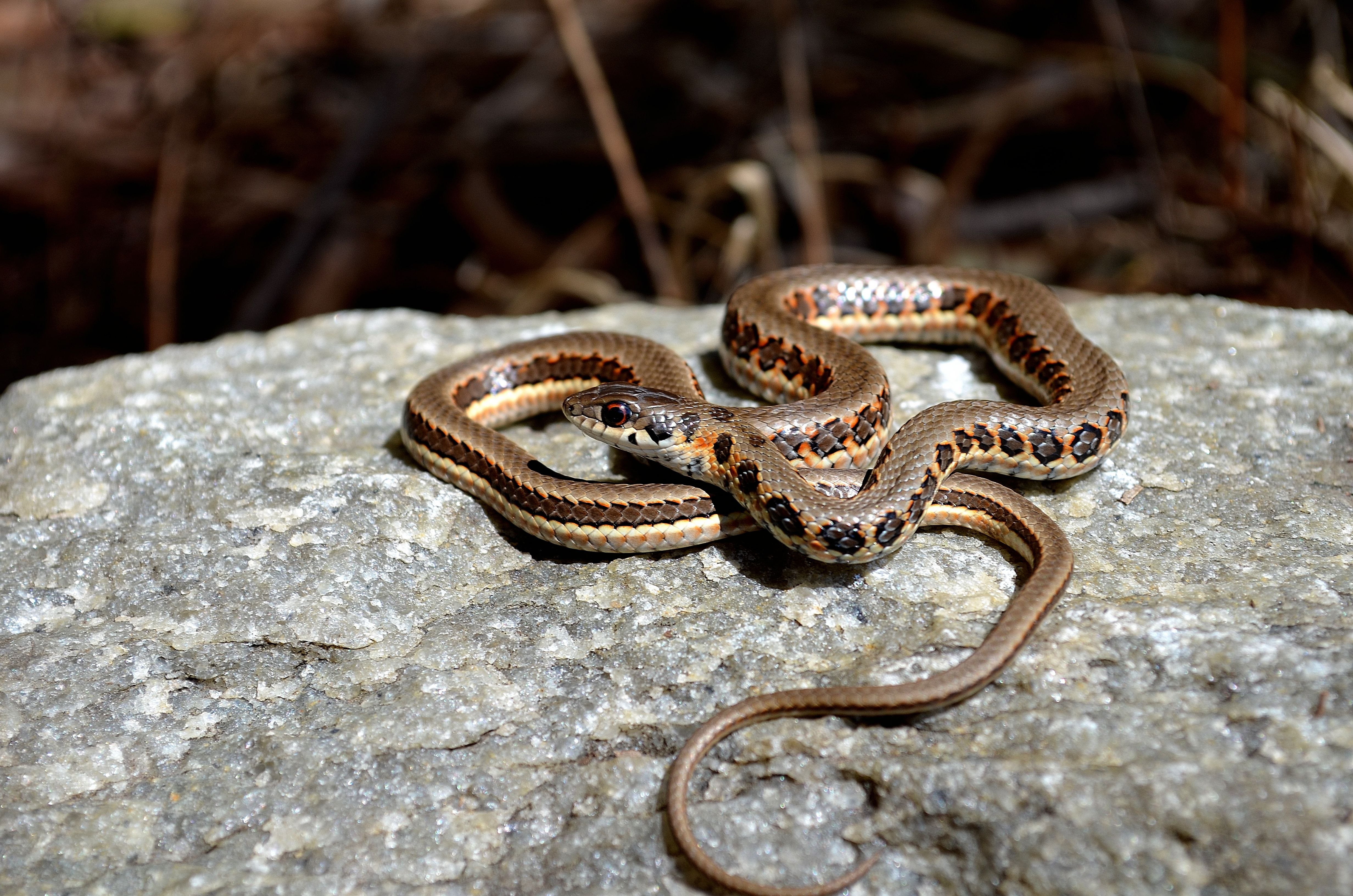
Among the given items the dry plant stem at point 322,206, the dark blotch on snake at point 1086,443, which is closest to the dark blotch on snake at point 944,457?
the dark blotch on snake at point 1086,443

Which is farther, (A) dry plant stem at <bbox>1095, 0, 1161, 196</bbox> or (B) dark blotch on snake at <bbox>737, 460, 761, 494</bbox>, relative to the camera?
(A) dry plant stem at <bbox>1095, 0, 1161, 196</bbox>

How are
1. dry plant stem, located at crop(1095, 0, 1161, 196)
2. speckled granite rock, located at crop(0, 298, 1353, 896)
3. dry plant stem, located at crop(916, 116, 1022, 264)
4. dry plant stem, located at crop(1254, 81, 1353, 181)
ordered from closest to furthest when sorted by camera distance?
1. speckled granite rock, located at crop(0, 298, 1353, 896)
2. dry plant stem, located at crop(1254, 81, 1353, 181)
3. dry plant stem, located at crop(1095, 0, 1161, 196)
4. dry plant stem, located at crop(916, 116, 1022, 264)

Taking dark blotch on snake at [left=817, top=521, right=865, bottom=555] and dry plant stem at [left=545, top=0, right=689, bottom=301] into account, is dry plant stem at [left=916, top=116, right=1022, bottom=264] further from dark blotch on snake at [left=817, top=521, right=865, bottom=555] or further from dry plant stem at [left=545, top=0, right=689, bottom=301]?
dark blotch on snake at [left=817, top=521, right=865, bottom=555]

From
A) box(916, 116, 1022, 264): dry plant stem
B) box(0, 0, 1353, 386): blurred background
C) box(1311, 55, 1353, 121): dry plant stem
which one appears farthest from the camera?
box(916, 116, 1022, 264): dry plant stem

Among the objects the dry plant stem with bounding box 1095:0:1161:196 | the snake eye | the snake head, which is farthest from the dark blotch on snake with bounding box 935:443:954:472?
Result: the dry plant stem with bounding box 1095:0:1161:196

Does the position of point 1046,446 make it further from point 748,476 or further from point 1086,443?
point 748,476

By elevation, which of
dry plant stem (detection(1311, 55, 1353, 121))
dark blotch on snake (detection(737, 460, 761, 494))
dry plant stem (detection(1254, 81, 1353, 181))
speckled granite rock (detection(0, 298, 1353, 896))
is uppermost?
dry plant stem (detection(1311, 55, 1353, 121))

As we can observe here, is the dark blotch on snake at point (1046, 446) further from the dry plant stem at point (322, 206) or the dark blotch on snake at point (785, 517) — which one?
the dry plant stem at point (322, 206)
